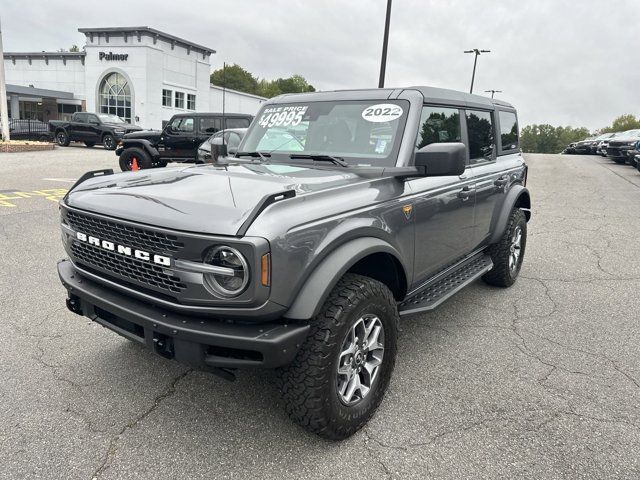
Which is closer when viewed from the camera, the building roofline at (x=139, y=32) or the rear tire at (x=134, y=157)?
the rear tire at (x=134, y=157)

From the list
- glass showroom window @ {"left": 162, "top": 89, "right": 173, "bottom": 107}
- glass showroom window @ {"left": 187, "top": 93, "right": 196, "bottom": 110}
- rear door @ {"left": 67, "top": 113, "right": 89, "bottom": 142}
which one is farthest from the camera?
glass showroom window @ {"left": 187, "top": 93, "right": 196, "bottom": 110}

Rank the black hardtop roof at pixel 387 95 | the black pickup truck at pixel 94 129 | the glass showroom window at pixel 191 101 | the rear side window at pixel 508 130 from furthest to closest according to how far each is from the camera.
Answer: the glass showroom window at pixel 191 101 < the black pickup truck at pixel 94 129 < the rear side window at pixel 508 130 < the black hardtop roof at pixel 387 95

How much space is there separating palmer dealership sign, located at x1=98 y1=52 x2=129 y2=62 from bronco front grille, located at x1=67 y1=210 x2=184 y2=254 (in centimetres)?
4253

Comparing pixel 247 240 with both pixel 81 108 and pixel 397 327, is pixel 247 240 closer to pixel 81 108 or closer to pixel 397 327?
pixel 397 327

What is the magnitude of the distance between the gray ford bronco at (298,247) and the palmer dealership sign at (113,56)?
41.9 m

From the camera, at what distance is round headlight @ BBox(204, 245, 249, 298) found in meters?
2.08

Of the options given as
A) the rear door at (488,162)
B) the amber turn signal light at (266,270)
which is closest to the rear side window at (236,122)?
the rear door at (488,162)

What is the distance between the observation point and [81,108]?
4378 cm

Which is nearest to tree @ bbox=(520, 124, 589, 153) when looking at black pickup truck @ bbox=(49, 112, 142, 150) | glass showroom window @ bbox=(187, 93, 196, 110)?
glass showroom window @ bbox=(187, 93, 196, 110)

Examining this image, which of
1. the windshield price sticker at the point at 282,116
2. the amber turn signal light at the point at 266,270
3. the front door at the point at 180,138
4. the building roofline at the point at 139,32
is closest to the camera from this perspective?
the amber turn signal light at the point at 266,270

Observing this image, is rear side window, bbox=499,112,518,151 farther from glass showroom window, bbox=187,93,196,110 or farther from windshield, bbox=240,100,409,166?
glass showroom window, bbox=187,93,196,110

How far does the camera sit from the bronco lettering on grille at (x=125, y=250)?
7.37 feet

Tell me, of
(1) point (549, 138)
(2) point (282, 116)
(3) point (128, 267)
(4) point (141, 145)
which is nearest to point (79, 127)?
(4) point (141, 145)

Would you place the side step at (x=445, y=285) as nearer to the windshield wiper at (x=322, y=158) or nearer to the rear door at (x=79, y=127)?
the windshield wiper at (x=322, y=158)
